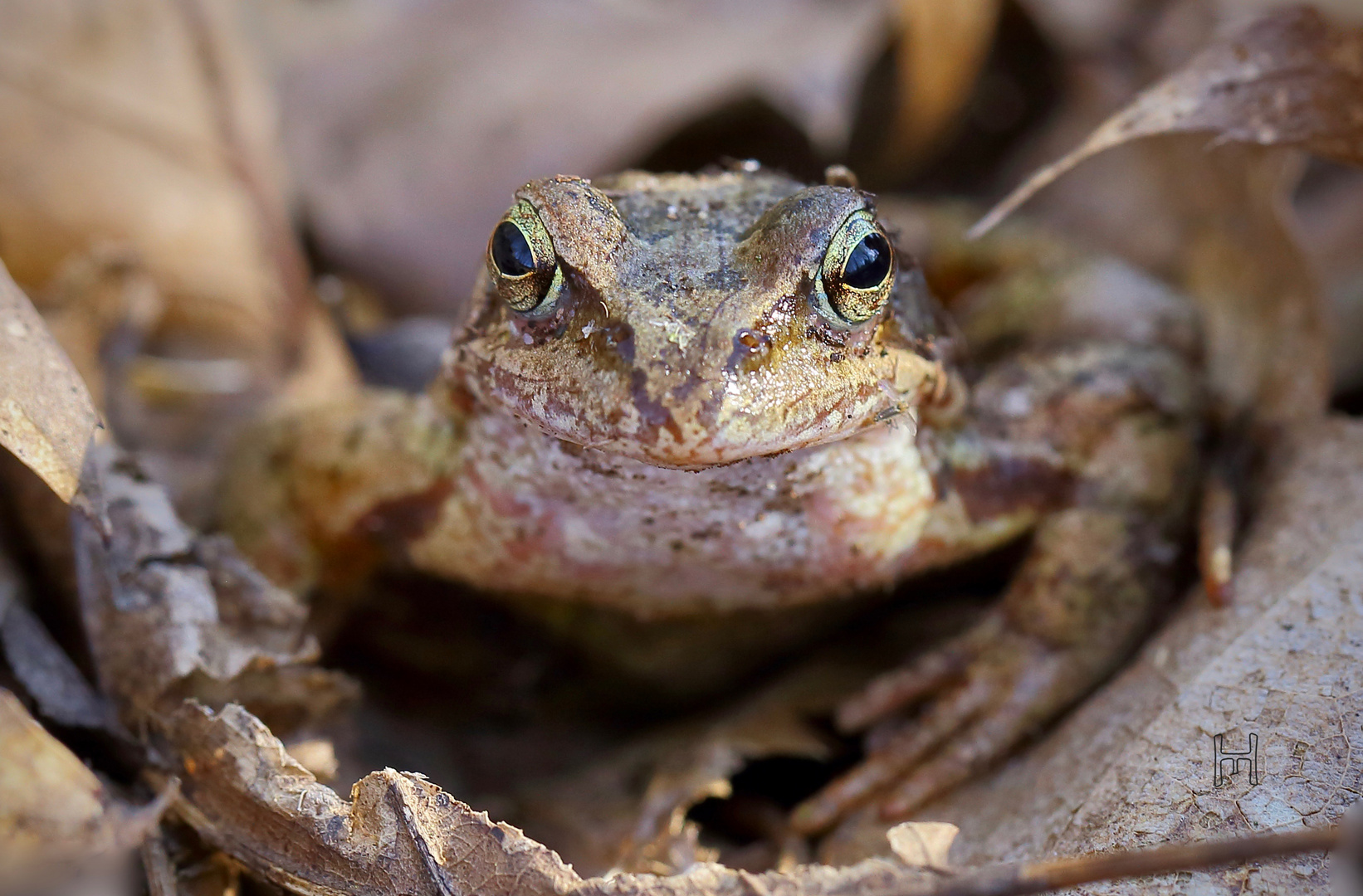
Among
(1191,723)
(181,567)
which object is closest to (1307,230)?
(1191,723)

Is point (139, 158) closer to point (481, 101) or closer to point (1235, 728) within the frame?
point (481, 101)

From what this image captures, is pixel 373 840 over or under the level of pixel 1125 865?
over

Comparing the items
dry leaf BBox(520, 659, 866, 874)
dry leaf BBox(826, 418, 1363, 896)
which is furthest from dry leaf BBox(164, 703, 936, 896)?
dry leaf BBox(520, 659, 866, 874)

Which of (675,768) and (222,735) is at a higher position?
(675,768)

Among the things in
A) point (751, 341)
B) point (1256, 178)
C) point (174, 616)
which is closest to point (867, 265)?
point (751, 341)

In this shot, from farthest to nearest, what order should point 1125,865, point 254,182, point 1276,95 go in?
point 254,182
point 1276,95
point 1125,865

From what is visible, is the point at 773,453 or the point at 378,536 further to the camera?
the point at 378,536

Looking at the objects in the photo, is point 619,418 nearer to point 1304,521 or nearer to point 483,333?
point 483,333
